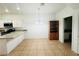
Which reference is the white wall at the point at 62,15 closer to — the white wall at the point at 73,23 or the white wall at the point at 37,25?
the white wall at the point at 73,23

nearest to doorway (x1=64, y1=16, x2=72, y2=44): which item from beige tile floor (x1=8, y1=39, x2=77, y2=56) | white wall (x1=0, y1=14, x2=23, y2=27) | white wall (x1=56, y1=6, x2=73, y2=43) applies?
white wall (x1=56, y1=6, x2=73, y2=43)

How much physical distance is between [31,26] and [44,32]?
305 millimetres

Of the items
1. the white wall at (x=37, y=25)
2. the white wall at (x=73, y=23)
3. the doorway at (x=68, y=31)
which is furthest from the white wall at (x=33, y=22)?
the doorway at (x=68, y=31)

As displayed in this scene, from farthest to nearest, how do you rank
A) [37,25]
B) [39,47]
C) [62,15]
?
[62,15], [37,25], [39,47]

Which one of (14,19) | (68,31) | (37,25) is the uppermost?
(14,19)

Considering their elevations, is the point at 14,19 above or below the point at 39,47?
above

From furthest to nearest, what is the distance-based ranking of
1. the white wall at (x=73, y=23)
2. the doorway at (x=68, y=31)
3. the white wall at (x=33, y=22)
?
the doorway at (x=68, y=31)
the white wall at (x=33, y=22)
the white wall at (x=73, y=23)

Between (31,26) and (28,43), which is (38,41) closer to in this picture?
(28,43)

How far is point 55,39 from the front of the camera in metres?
2.24

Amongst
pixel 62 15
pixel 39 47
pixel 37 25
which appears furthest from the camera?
pixel 62 15

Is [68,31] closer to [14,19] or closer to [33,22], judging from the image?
[33,22]

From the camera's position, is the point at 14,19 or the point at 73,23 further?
the point at 73,23

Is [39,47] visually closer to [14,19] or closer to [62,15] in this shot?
[14,19]

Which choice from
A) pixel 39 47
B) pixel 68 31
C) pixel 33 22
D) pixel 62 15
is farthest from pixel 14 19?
pixel 68 31
